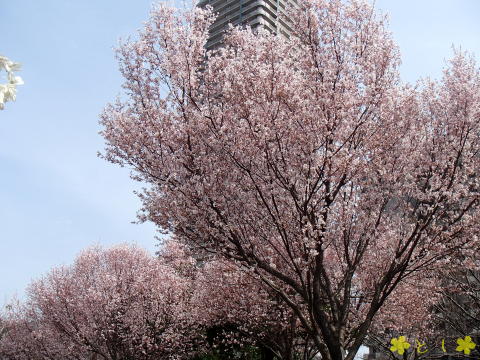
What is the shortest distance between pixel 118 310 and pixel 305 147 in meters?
20.1

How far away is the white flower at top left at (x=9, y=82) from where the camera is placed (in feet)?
10.6

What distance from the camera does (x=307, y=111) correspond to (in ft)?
33.4

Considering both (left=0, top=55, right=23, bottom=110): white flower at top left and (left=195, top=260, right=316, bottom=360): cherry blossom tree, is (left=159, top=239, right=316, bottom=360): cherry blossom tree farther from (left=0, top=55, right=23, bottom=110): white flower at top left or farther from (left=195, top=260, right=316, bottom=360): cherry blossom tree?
(left=0, top=55, right=23, bottom=110): white flower at top left

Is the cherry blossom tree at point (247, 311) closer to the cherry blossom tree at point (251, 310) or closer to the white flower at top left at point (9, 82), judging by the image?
the cherry blossom tree at point (251, 310)

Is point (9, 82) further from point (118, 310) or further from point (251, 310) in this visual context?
point (118, 310)

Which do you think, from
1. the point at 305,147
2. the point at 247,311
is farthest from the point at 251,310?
the point at 305,147

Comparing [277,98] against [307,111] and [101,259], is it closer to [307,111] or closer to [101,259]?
[307,111]

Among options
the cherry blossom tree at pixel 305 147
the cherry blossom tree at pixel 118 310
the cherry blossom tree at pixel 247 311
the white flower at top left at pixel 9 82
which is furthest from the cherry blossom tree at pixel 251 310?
the white flower at top left at pixel 9 82

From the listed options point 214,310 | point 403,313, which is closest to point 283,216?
point 403,313

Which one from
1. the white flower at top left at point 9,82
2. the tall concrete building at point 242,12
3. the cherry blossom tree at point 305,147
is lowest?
the white flower at top left at point 9,82

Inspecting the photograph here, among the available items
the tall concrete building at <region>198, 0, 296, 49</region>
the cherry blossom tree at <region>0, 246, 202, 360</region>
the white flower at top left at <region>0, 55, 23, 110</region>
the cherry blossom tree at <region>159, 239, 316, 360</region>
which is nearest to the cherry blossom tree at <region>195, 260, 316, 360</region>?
the cherry blossom tree at <region>159, 239, 316, 360</region>

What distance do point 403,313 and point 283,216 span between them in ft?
32.9

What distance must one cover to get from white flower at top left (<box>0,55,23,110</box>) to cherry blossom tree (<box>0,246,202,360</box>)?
74.5 ft

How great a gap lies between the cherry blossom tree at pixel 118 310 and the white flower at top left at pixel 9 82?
2271 centimetres
